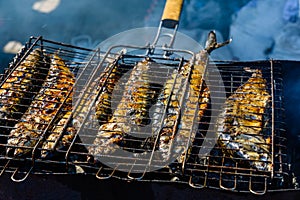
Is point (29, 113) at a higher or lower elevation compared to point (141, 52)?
lower

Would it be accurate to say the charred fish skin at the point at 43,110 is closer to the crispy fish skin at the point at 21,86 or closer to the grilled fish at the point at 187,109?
the crispy fish skin at the point at 21,86

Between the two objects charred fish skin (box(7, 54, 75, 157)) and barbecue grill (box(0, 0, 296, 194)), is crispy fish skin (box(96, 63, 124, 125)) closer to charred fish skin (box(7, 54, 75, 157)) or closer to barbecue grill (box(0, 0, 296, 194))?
barbecue grill (box(0, 0, 296, 194))

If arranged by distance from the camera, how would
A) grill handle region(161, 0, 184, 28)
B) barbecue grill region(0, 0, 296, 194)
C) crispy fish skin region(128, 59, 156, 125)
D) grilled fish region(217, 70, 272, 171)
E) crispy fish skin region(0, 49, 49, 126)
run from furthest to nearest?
1. grill handle region(161, 0, 184, 28)
2. crispy fish skin region(0, 49, 49, 126)
3. crispy fish skin region(128, 59, 156, 125)
4. grilled fish region(217, 70, 272, 171)
5. barbecue grill region(0, 0, 296, 194)

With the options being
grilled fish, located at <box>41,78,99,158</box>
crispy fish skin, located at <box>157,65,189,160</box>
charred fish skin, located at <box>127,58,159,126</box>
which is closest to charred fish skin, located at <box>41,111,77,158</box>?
grilled fish, located at <box>41,78,99,158</box>

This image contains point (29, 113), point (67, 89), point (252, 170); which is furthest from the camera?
point (67, 89)

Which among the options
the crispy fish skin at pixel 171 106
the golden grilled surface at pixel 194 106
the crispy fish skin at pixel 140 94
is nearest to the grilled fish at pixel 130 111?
the crispy fish skin at pixel 140 94

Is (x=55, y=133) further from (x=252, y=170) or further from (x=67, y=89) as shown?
(x=252, y=170)

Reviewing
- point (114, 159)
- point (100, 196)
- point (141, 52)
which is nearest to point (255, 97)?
point (114, 159)
